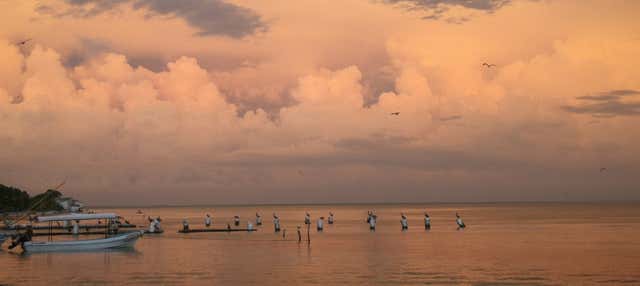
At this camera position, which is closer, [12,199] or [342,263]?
[342,263]

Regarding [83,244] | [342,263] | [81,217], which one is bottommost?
[342,263]

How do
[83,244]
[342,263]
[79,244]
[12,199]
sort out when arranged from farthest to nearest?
[12,199], [83,244], [79,244], [342,263]

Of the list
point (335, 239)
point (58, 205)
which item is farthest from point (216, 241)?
point (58, 205)

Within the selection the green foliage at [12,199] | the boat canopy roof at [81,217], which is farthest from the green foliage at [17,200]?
the boat canopy roof at [81,217]

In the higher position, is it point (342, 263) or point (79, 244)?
point (79, 244)

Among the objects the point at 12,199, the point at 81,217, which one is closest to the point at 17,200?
the point at 12,199

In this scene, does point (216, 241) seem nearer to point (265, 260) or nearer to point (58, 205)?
point (265, 260)

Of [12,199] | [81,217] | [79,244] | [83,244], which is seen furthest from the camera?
[12,199]

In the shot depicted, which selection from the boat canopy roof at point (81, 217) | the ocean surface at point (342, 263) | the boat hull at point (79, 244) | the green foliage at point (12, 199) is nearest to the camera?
the ocean surface at point (342, 263)

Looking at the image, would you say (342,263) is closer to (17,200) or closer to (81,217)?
(81,217)

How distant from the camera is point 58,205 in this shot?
17475 cm

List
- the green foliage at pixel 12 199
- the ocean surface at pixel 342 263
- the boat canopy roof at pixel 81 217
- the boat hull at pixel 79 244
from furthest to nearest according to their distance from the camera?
the green foliage at pixel 12 199
the boat canopy roof at pixel 81 217
the boat hull at pixel 79 244
the ocean surface at pixel 342 263

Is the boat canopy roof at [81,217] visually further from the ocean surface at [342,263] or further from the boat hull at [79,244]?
the ocean surface at [342,263]

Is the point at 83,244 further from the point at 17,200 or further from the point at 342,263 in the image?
the point at 17,200
